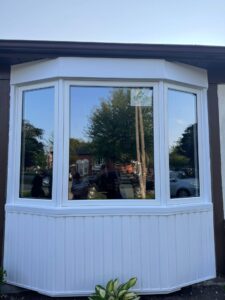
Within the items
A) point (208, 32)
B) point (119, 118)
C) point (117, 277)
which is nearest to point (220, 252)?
point (117, 277)

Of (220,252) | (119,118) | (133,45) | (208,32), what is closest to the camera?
(133,45)

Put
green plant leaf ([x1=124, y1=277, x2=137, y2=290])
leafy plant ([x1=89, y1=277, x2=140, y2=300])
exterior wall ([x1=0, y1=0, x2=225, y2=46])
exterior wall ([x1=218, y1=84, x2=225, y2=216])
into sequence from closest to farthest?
leafy plant ([x1=89, y1=277, x2=140, y2=300]), green plant leaf ([x1=124, y1=277, x2=137, y2=290]), exterior wall ([x1=218, y1=84, x2=225, y2=216]), exterior wall ([x1=0, y1=0, x2=225, y2=46])

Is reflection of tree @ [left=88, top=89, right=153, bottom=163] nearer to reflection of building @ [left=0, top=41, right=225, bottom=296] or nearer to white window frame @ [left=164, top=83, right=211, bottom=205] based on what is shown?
reflection of building @ [left=0, top=41, right=225, bottom=296]

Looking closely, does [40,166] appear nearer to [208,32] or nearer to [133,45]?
[133,45]

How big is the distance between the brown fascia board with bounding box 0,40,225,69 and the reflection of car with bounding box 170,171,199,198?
136 cm

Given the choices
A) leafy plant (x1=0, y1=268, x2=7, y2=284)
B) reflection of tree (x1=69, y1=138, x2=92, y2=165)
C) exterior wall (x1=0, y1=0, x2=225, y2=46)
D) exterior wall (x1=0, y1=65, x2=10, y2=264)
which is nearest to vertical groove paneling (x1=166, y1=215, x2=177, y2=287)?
reflection of tree (x1=69, y1=138, x2=92, y2=165)

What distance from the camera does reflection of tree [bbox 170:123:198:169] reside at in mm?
3508

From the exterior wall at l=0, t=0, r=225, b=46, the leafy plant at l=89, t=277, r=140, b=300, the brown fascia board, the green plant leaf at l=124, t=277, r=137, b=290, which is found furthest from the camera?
the exterior wall at l=0, t=0, r=225, b=46

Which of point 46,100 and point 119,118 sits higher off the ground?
point 46,100

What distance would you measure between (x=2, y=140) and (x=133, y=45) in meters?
1.89

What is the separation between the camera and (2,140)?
139 inches

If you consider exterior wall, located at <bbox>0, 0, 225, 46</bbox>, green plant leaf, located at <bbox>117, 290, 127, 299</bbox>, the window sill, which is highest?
exterior wall, located at <bbox>0, 0, 225, 46</bbox>

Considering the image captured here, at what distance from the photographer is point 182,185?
11.6 feet

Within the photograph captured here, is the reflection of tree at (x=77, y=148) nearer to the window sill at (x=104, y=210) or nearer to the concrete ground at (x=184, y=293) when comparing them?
the window sill at (x=104, y=210)
